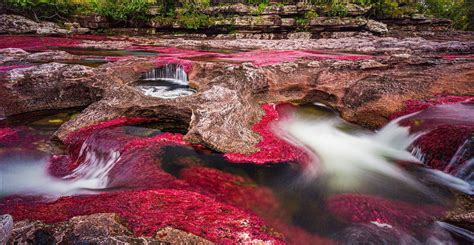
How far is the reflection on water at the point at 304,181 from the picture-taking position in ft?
13.9

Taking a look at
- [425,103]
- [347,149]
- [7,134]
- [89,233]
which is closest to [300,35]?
[425,103]

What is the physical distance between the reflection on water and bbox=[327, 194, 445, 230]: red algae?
17mm

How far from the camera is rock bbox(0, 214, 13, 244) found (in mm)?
2566

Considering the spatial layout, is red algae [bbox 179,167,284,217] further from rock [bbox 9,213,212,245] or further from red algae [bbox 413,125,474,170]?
red algae [bbox 413,125,474,170]

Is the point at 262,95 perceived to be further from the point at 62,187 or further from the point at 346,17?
the point at 346,17

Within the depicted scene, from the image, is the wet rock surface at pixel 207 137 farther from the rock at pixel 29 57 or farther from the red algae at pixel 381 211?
the rock at pixel 29 57

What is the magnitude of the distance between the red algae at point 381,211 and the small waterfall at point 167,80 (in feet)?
30.0

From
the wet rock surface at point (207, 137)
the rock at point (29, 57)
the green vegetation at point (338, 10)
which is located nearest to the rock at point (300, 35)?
the green vegetation at point (338, 10)

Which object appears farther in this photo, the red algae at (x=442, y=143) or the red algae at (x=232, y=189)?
the red algae at (x=442, y=143)

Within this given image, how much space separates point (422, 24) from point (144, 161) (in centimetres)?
4311

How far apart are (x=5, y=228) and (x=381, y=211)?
5.60 metres

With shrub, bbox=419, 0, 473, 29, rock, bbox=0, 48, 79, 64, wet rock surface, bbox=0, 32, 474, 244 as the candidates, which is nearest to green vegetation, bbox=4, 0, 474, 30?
shrub, bbox=419, 0, 473, 29

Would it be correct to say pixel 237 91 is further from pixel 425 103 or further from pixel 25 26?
pixel 25 26

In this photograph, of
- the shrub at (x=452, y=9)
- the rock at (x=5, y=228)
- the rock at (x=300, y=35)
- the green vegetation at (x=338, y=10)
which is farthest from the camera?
the shrub at (x=452, y=9)
